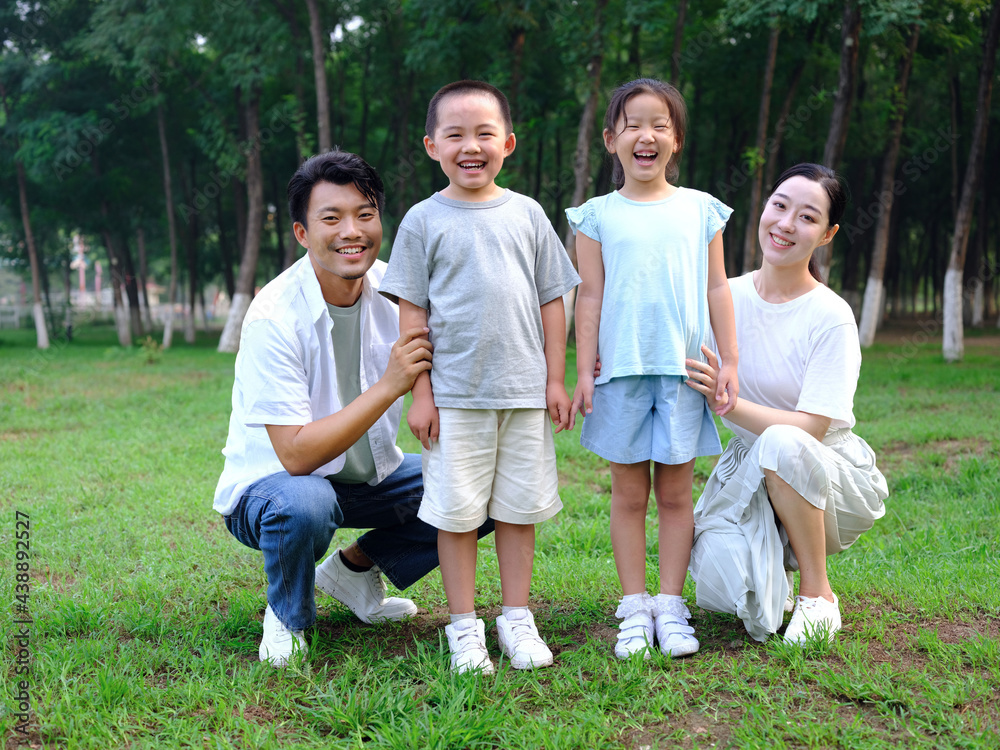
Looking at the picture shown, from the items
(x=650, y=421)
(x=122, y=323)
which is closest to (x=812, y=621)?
(x=650, y=421)

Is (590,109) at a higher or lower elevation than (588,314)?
higher

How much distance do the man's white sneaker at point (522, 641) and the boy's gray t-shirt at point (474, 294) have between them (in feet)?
2.39

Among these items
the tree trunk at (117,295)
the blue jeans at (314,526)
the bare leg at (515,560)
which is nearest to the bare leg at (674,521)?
the bare leg at (515,560)

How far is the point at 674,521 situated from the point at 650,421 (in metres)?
0.38

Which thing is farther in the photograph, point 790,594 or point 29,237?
point 29,237

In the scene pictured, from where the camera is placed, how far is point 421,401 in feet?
8.57

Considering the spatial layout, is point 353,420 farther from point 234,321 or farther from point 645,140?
point 234,321

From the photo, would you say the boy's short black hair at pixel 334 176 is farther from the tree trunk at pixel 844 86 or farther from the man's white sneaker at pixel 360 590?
the tree trunk at pixel 844 86

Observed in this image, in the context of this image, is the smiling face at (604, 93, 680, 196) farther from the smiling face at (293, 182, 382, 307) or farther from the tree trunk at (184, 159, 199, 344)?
the tree trunk at (184, 159, 199, 344)

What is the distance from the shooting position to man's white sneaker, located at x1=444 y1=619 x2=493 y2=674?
257cm

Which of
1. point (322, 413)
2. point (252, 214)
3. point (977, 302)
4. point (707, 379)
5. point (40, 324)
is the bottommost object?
point (977, 302)

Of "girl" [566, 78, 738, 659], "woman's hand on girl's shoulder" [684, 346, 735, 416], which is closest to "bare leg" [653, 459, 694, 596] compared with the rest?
"girl" [566, 78, 738, 659]

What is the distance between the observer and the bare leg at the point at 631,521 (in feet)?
9.32

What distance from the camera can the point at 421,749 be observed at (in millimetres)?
2148
